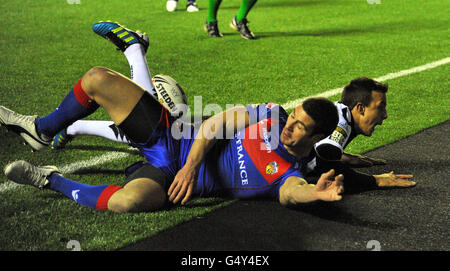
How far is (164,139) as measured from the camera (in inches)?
125

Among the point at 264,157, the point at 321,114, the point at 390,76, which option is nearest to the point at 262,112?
the point at 264,157

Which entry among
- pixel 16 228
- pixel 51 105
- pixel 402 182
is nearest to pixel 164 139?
pixel 16 228

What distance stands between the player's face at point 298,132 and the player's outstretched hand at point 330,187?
15.7 inches

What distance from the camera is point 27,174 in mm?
3137

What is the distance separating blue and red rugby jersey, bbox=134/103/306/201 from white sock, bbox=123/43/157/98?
0.73 metres

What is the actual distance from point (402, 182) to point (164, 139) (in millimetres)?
1472

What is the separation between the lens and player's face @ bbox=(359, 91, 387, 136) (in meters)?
3.45

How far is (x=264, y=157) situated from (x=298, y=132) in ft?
0.82

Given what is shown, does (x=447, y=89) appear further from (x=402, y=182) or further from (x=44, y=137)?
(x=44, y=137)

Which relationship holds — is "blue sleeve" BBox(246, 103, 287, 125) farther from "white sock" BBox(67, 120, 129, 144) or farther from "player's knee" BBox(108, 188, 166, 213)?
"white sock" BBox(67, 120, 129, 144)

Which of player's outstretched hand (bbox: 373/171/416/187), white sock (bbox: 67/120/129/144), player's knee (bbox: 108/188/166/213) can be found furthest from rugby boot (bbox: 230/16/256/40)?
player's knee (bbox: 108/188/166/213)

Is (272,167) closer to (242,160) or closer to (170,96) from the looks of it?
(242,160)

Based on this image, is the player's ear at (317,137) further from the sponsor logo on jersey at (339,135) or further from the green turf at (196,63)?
the green turf at (196,63)
